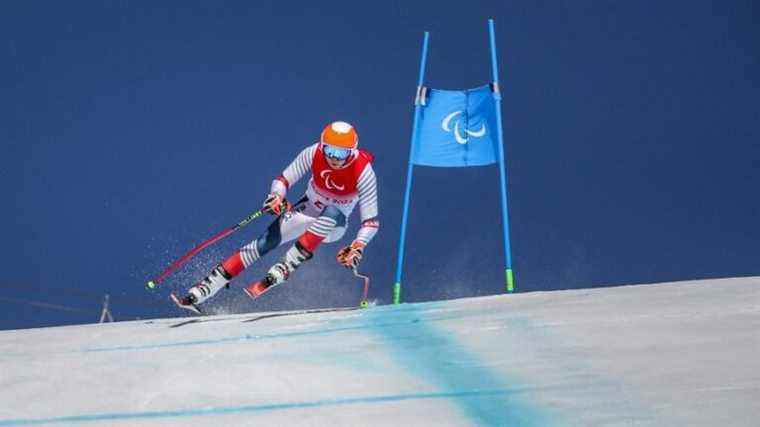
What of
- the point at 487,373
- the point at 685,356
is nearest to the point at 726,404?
the point at 685,356

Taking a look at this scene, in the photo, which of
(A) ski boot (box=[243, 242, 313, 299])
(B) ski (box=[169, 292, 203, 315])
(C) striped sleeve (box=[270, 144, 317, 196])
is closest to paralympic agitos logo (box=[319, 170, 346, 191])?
(C) striped sleeve (box=[270, 144, 317, 196])

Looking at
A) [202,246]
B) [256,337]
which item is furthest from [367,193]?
[256,337]

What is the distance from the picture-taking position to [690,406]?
159 cm

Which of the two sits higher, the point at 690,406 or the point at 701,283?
the point at 701,283

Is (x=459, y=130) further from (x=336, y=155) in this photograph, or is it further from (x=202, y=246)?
(x=202, y=246)

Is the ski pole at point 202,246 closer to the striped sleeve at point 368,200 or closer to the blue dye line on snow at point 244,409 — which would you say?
the striped sleeve at point 368,200

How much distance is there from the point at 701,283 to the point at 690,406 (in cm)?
208

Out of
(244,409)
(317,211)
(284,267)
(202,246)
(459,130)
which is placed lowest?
(244,409)

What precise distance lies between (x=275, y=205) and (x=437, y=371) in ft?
8.18

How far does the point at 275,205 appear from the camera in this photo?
4438mm

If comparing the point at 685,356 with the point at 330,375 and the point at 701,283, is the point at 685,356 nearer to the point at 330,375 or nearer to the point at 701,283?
the point at 330,375

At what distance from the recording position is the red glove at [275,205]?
443cm

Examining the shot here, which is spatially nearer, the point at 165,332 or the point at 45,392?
the point at 45,392

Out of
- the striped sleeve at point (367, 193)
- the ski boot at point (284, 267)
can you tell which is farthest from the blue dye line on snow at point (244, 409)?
the striped sleeve at point (367, 193)
